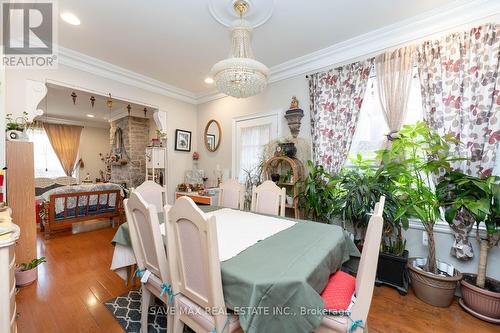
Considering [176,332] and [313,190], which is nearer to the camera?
[176,332]

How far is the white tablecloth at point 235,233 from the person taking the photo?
1.31m

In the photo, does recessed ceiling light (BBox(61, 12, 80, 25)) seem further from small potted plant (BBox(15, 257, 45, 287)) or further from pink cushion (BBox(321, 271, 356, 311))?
pink cushion (BBox(321, 271, 356, 311))

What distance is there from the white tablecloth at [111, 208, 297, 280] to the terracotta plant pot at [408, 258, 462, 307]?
126cm

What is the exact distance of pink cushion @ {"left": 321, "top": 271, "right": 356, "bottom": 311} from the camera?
113 cm

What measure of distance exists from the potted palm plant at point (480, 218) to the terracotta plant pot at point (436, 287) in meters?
0.08

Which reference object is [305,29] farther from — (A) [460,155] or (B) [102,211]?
(B) [102,211]

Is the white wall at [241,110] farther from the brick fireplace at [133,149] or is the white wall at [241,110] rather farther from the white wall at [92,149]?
the white wall at [92,149]

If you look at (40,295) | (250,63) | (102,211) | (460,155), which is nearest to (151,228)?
(250,63)

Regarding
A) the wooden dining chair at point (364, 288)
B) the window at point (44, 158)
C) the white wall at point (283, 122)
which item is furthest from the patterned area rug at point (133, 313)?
the window at point (44, 158)

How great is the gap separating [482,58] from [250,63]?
2034 mm

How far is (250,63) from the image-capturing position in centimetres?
164

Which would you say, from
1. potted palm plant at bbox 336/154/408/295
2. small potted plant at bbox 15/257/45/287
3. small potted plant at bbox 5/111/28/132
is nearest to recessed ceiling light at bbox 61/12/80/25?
small potted plant at bbox 5/111/28/132

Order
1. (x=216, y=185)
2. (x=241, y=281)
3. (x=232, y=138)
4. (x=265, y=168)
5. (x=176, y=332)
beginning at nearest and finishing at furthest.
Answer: (x=241, y=281)
(x=176, y=332)
(x=265, y=168)
(x=232, y=138)
(x=216, y=185)

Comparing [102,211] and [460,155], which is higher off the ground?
[460,155]
